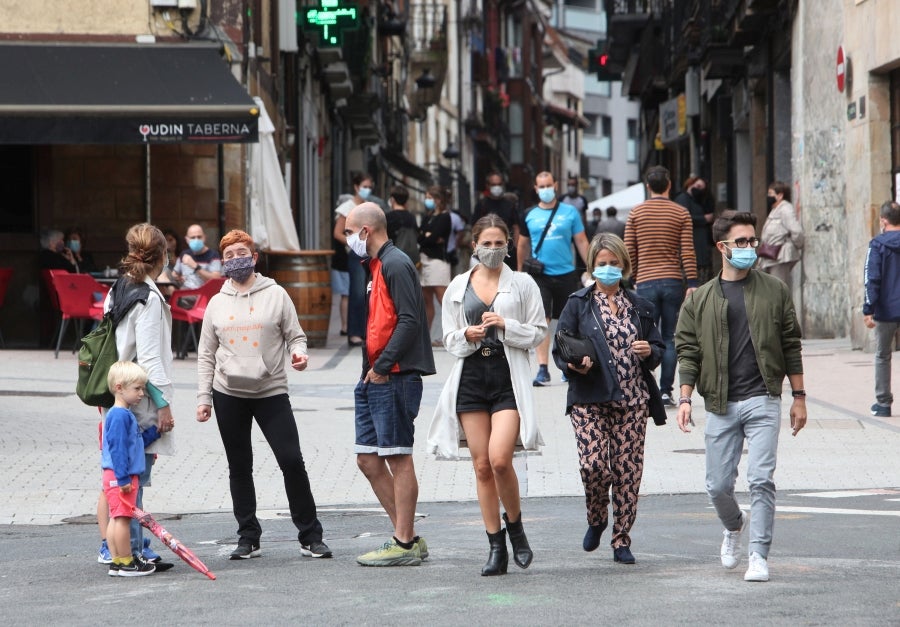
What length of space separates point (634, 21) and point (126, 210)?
24.8 meters

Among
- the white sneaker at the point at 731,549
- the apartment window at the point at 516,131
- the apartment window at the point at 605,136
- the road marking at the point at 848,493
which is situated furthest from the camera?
the apartment window at the point at 605,136

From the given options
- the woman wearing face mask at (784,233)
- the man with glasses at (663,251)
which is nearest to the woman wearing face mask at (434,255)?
the woman wearing face mask at (784,233)

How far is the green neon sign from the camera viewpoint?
90.1 ft

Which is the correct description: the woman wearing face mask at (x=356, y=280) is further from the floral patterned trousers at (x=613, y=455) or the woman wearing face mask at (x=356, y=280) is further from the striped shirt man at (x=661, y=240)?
the floral patterned trousers at (x=613, y=455)

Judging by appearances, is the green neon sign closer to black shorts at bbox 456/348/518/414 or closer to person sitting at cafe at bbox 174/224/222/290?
person sitting at cafe at bbox 174/224/222/290

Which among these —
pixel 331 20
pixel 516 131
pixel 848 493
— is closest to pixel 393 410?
pixel 848 493

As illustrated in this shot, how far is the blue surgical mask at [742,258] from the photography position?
7.53 meters

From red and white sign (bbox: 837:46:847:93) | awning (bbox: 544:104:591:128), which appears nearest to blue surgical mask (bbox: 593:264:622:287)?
red and white sign (bbox: 837:46:847:93)

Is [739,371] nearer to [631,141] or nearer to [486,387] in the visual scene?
[486,387]

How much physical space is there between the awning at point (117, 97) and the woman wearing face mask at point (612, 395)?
1089 cm

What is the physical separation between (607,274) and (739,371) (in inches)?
33.3

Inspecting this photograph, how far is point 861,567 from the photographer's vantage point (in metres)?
7.53

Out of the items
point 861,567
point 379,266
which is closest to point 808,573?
point 861,567

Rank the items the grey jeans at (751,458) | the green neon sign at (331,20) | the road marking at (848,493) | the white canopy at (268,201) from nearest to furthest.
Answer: the grey jeans at (751,458), the road marking at (848,493), the white canopy at (268,201), the green neon sign at (331,20)
